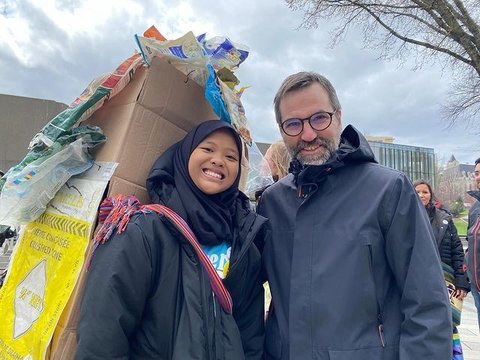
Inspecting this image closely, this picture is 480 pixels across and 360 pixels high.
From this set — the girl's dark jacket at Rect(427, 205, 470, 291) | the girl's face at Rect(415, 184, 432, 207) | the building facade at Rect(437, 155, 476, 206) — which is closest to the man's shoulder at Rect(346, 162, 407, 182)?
the girl's dark jacket at Rect(427, 205, 470, 291)

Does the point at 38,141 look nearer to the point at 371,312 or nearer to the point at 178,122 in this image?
the point at 178,122

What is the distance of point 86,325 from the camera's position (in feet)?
3.83

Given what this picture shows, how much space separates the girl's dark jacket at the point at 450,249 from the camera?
413cm

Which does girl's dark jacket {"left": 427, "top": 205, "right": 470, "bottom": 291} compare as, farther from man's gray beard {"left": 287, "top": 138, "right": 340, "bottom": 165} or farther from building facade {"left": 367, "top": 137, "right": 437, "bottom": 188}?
building facade {"left": 367, "top": 137, "right": 437, "bottom": 188}

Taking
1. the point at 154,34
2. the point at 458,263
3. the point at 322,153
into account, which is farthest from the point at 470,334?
the point at 154,34

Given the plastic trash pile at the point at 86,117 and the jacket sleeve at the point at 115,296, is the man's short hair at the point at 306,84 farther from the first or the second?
the jacket sleeve at the point at 115,296

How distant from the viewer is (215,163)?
5.08ft

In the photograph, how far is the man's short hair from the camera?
1581 mm

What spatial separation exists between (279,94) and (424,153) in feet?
179

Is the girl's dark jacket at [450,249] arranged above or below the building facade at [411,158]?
below

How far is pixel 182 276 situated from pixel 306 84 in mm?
953

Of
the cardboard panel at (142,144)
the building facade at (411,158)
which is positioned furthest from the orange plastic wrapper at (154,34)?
the building facade at (411,158)

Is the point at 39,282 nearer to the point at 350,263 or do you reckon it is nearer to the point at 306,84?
the point at 350,263

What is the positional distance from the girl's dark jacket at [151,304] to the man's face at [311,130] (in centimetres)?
60
